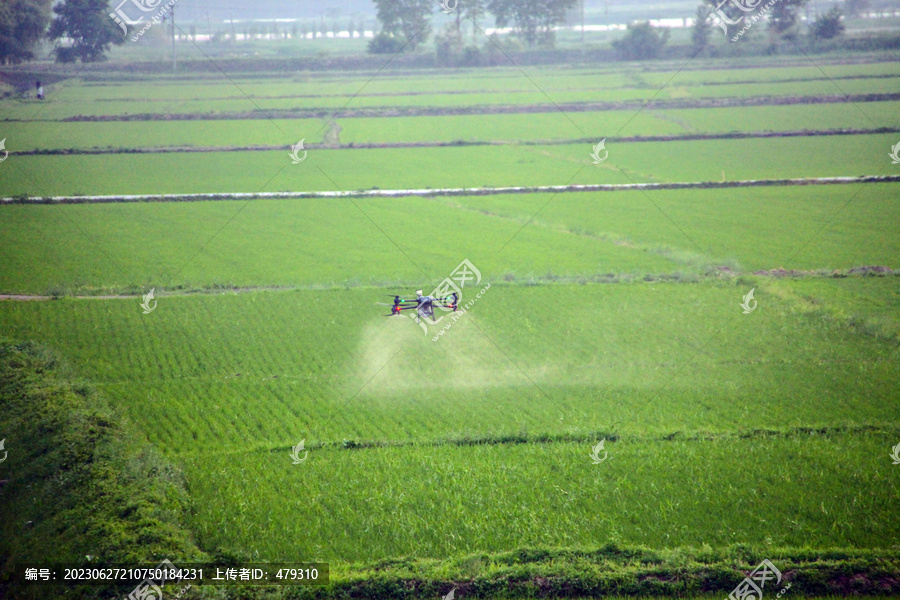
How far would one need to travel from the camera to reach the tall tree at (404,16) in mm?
79750

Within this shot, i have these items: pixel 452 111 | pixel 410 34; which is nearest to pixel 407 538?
pixel 452 111

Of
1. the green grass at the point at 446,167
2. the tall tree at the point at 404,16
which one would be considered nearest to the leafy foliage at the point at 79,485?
the green grass at the point at 446,167

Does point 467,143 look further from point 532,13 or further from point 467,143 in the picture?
point 532,13

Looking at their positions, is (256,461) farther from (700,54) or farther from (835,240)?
(700,54)

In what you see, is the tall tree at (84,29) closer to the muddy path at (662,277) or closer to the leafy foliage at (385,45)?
the leafy foliage at (385,45)

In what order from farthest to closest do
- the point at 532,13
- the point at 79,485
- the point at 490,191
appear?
1. the point at 532,13
2. the point at 490,191
3. the point at 79,485

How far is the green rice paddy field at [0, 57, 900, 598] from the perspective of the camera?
11109 millimetres

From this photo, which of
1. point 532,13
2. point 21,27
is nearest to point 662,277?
point 21,27

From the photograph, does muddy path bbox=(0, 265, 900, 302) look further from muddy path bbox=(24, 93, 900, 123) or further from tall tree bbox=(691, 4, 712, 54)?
tall tree bbox=(691, 4, 712, 54)

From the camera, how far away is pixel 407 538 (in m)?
10.9

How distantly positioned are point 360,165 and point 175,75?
39503mm

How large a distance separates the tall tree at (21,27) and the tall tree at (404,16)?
35.2 meters

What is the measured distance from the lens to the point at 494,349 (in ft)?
59.7

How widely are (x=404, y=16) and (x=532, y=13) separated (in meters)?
14.2
